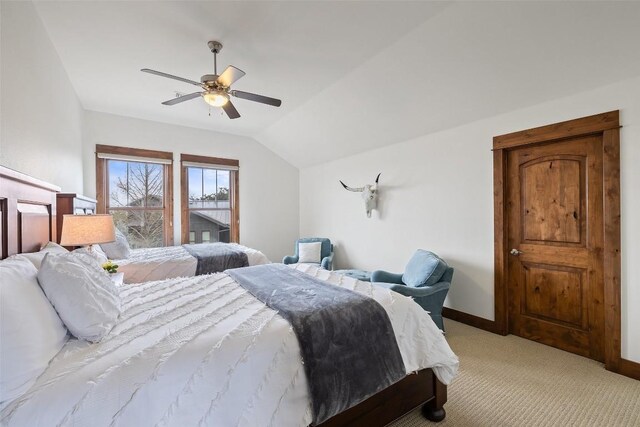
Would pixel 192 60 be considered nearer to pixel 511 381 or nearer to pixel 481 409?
pixel 481 409

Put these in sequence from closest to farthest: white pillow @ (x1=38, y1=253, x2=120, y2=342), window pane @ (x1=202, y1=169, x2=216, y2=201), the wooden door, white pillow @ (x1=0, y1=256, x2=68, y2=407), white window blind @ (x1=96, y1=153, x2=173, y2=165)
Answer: white pillow @ (x1=0, y1=256, x2=68, y2=407)
white pillow @ (x1=38, y1=253, x2=120, y2=342)
the wooden door
white window blind @ (x1=96, y1=153, x2=173, y2=165)
window pane @ (x1=202, y1=169, x2=216, y2=201)

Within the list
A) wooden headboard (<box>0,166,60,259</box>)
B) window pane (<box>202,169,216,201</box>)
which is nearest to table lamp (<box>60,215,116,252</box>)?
wooden headboard (<box>0,166,60,259</box>)

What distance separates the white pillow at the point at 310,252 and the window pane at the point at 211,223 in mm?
1572

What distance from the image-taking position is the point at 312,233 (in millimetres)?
6117

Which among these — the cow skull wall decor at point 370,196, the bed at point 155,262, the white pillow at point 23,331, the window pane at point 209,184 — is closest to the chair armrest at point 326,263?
the cow skull wall decor at point 370,196

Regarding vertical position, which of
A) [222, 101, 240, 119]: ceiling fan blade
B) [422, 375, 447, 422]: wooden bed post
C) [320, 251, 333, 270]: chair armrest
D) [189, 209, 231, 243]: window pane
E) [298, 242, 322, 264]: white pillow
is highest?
[222, 101, 240, 119]: ceiling fan blade

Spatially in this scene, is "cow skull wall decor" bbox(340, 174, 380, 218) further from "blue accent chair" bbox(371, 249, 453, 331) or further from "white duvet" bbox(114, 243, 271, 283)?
"white duvet" bbox(114, 243, 271, 283)

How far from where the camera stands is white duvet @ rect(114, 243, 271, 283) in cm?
316

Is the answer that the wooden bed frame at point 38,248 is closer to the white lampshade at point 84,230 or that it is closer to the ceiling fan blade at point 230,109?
the white lampshade at point 84,230

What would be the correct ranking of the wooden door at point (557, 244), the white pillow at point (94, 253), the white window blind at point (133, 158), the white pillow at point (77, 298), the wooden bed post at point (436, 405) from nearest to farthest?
the white pillow at point (77, 298) → the wooden bed post at point (436, 405) → the white pillow at point (94, 253) → the wooden door at point (557, 244) → the white window blind at point (133, 158)

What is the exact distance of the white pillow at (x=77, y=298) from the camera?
1272 millimetres

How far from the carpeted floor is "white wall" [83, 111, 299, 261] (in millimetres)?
4160

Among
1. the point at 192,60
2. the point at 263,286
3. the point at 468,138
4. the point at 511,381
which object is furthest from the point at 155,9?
the point at 511,381

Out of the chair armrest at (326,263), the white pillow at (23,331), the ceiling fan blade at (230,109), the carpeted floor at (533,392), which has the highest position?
the ceiling fan blade at (230,109)
